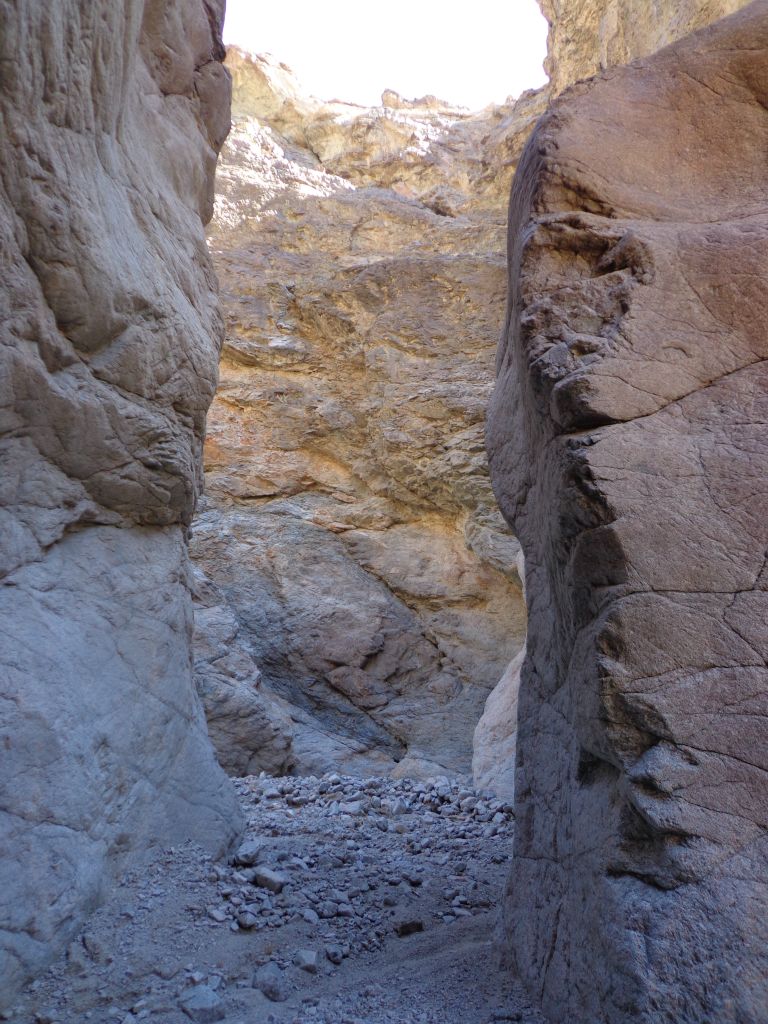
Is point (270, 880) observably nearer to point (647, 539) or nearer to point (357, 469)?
point (647, 539)

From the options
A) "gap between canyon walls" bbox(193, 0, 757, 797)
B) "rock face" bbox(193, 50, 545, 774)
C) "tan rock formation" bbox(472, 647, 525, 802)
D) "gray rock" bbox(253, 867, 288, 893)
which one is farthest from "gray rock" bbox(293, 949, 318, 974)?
"rock face" bbox(193, 50, 545, 774)

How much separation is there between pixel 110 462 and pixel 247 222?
11.1 meters

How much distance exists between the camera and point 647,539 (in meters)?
2.35

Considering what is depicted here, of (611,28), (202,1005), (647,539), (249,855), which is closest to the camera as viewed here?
(647,539)

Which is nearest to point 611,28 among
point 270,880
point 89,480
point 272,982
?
point 89,480

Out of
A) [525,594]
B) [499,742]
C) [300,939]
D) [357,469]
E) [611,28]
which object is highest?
[611,28]

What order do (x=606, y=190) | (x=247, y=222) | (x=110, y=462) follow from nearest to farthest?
(x=606, y=190)
(x=110, y=462)
(x=247, y=222)

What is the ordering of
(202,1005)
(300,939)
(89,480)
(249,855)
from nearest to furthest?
(202,1005), (300,939), (89,480), (249,855)

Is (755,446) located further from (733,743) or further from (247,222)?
(247,222)

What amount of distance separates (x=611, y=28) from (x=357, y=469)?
8190mm

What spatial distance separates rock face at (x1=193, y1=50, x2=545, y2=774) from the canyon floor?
14.4ft

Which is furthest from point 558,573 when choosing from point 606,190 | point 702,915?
point 606,190

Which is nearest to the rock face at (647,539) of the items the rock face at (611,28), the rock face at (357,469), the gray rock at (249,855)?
the gray rock at (249,855)

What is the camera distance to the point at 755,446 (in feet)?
7.98
